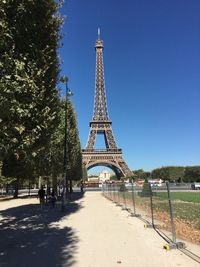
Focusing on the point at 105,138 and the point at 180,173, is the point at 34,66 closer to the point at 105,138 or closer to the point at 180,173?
the point at 105,138

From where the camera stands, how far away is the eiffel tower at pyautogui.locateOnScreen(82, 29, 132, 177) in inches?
4193

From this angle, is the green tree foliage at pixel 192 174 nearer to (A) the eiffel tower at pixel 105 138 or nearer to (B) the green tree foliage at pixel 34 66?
(A) the eiffel tower at pixel 105 138

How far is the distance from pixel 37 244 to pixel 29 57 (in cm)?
Result: 642

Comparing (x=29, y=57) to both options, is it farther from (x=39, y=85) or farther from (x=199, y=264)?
(x=199, y=264)

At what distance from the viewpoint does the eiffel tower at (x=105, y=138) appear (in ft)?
349

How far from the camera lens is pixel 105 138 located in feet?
373

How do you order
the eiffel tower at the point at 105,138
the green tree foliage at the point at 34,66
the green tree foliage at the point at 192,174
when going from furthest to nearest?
the green tree foliage at the point at 192,174 < the eiffel tower at the point at 105,138 < the green tree foliage at the point at 34,66

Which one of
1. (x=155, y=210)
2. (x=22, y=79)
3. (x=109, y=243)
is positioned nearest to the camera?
(x=22, y=79)

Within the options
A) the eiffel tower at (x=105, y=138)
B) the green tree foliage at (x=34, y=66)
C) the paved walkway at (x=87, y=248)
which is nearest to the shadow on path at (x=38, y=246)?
the paved walkway at (x=87, y=248)

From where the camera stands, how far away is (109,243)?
11.9 meters

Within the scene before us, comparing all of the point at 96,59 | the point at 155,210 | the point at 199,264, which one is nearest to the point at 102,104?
the point at 96,59

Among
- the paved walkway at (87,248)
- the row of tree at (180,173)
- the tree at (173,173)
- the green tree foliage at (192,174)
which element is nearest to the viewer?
the paved walkway at (87,248)

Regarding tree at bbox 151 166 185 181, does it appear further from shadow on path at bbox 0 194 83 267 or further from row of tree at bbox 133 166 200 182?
shadow on path at bbox 0 194 83 267

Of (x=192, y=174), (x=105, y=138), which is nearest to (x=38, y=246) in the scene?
(x=105, y=138)
